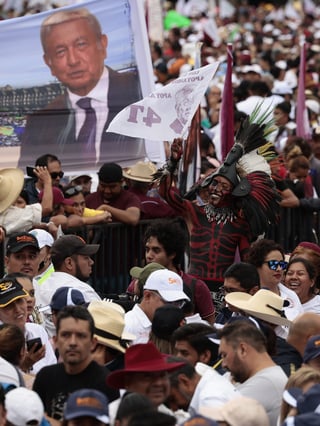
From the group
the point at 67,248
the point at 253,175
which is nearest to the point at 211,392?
the point at 67,248

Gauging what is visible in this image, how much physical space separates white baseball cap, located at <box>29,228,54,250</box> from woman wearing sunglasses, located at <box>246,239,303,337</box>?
153 centimetres

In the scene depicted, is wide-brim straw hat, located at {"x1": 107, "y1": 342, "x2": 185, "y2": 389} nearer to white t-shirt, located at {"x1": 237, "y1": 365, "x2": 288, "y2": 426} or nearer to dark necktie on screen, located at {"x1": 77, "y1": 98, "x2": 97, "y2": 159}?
white t-shirt, located at {"x1": 237, "y1": 365, "x2": 288, "y2": 426}

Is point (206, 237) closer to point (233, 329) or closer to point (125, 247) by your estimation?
A: point (125, 247)

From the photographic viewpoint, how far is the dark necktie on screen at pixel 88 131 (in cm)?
1503

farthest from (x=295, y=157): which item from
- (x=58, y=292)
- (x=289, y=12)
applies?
(x=289, y=12)

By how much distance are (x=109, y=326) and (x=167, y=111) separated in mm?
4163

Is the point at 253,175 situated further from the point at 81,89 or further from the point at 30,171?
the point at 81,89

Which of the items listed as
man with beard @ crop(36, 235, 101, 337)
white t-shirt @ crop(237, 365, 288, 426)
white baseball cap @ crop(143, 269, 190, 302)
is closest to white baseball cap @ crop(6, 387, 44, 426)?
white t-shirt @ crop(237, 365, 288, 426)

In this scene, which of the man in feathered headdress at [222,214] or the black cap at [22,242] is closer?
the black cap at [22,242]

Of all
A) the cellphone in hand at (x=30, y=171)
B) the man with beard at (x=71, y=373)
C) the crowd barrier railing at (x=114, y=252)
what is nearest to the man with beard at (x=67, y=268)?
the crowd barrier railing at (x=114, y=252)

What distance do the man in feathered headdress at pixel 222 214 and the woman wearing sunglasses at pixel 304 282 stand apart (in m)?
0.81

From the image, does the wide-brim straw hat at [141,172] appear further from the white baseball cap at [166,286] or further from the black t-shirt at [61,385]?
the black t-shirt at [61,385]

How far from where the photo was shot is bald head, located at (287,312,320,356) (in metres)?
9.45

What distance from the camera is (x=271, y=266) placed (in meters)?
11.6
